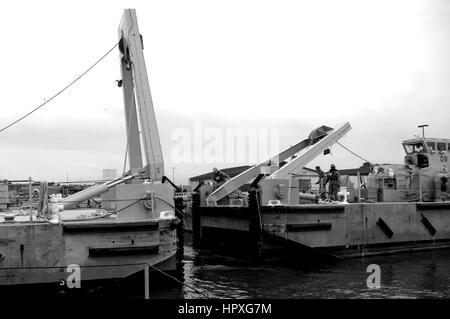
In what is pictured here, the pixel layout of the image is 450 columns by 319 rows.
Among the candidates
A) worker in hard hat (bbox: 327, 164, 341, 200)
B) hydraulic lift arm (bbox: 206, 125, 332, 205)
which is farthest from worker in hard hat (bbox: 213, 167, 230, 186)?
worker in hard hat (bbox: 327, 164, 341, 200)

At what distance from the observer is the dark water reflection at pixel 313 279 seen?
993cm

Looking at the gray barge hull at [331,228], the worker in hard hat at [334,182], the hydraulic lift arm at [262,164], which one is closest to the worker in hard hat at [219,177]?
the hydraulic lift arm at [262,164]

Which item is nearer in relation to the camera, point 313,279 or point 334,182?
point 313,279

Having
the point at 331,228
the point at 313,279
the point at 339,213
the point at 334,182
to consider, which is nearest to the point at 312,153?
the point at 334,182

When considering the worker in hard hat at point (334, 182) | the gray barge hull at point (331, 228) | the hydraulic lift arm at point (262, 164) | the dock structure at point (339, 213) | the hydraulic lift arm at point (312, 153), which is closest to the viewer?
the gray barge hull at point (331, 228)

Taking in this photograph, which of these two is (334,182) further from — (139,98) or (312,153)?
(139,98)

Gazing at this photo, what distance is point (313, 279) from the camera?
11.4 metres

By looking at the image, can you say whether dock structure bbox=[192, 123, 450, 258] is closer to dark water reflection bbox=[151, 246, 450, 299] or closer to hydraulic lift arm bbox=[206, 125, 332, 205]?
hydraulic lift arm bbox=[206, 125, 332, 205]

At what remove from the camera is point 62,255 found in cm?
916

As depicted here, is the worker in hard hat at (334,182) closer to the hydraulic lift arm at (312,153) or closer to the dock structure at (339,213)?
the dock structure at (339,213)

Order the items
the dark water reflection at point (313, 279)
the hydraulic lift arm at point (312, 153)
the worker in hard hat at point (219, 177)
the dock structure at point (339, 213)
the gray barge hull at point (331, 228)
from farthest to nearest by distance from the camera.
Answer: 1. the worker in hard hat at point (219, 177)
2. the hydraulic lift arm at point (312, 153)
3. the dock structure at point (339, 213)
4. the gray barge hull at point (331, 228)
5. the dark water reflection at point (313, 279)

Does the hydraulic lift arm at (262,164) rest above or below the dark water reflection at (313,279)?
above
